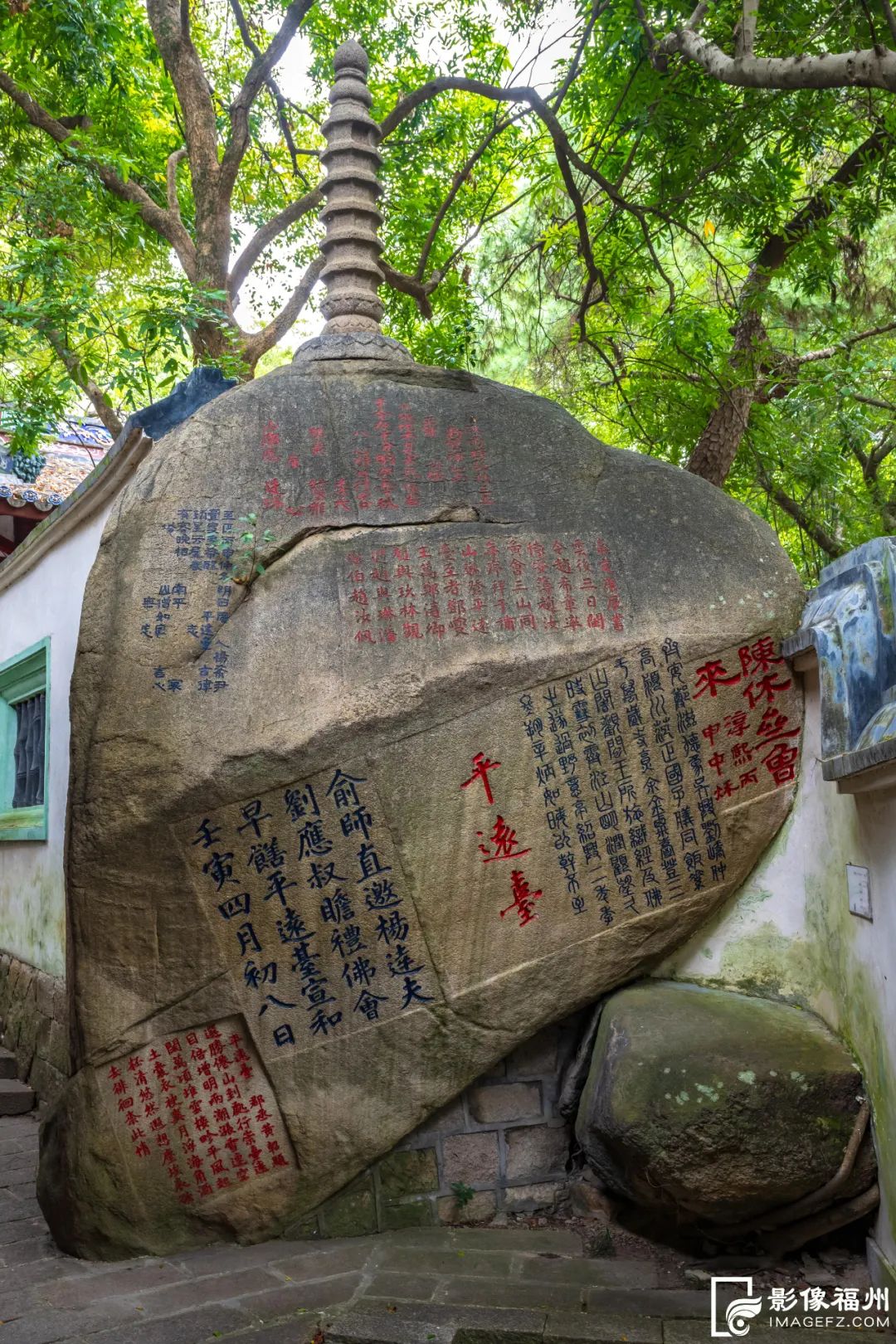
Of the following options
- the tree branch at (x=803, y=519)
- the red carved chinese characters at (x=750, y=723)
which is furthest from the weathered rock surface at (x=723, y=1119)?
the tree branch at (x=803, y=519)

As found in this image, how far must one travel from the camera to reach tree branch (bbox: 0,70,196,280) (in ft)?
25.1

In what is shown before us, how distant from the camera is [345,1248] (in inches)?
144

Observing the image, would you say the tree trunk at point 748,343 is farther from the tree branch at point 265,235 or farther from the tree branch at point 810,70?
the tree branch at point 265,235

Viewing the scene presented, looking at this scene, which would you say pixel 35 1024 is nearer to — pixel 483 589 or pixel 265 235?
pixel 483 589

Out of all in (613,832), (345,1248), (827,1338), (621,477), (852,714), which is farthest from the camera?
(621,477)

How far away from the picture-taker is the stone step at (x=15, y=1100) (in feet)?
18.5

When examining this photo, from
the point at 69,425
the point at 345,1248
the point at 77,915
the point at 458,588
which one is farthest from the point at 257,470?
the point at 69,425

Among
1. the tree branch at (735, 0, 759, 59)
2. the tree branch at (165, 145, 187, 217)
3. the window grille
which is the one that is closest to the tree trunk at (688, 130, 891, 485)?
the tree branch at (735, 0, 759, 59)

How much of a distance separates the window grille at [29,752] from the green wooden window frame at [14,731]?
0.04 m

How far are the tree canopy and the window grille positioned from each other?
6.29ft

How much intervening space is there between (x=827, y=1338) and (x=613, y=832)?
1649 millimetres

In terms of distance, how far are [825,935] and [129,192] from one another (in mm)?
7249

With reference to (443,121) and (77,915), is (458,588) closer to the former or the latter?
(77,915)
